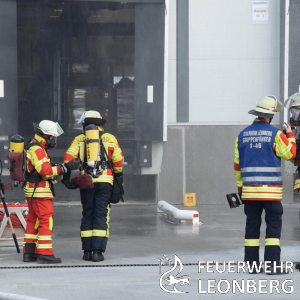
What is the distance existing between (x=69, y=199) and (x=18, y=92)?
2.40 metres

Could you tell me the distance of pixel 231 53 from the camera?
14.3 m

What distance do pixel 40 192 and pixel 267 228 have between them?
2.58 m

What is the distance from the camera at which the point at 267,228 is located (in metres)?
7.64

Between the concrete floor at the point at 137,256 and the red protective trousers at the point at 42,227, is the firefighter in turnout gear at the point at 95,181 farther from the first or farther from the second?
the red protective trousers at the point at 42,227

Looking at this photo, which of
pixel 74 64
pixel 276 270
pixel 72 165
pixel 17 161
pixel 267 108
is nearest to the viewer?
pixel 276 270

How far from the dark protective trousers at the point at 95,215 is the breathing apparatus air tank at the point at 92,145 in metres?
0.36


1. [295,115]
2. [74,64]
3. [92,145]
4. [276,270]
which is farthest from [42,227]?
[74,64]

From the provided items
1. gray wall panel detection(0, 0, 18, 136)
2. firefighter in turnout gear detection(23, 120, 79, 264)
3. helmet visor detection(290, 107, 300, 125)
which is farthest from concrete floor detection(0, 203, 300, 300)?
gray wall panel detection(0, 0, 18, 136)

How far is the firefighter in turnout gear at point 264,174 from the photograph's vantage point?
754cm

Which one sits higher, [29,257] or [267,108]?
[267,108]

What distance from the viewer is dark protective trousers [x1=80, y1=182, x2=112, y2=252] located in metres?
8.55

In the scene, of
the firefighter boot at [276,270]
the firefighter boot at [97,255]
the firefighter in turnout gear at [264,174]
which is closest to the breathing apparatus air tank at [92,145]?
the firefighter boot at [97,255]

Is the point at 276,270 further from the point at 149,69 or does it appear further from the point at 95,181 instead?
the point at 149,69

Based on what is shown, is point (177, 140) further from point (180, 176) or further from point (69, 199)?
point (69, 199)
